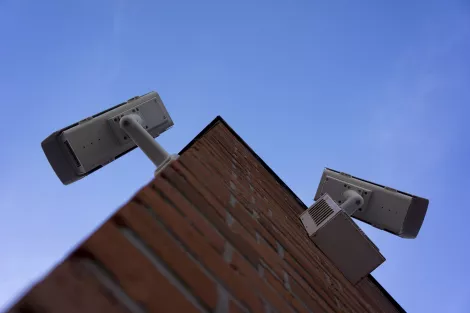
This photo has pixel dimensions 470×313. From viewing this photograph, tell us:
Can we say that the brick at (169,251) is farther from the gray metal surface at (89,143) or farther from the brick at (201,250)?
the gray metal surface at (89,143)

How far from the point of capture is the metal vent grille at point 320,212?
2824 mm

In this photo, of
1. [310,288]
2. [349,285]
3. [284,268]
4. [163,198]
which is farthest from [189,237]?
[349,285]

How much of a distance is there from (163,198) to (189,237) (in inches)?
4.9

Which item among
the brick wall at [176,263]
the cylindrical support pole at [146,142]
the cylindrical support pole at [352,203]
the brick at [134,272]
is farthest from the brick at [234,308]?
the cylindrical support pole at [352,203]

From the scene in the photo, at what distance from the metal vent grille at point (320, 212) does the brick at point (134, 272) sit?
2.25 metres

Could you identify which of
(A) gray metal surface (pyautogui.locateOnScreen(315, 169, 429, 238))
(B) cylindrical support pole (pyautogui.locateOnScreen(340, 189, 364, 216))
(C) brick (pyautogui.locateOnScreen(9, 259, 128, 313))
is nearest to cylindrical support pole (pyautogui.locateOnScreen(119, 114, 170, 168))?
(C) brick (pyautogui.locateOnScreen(9, 259, 128, 313))

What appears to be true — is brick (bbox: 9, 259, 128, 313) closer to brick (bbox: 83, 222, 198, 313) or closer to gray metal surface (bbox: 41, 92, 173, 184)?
brick (bbox: 83, 222, 198, 313)

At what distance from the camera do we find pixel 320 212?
292 cm

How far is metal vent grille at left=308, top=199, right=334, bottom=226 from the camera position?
2824 mm

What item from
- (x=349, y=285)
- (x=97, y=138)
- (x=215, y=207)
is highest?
(x=97, y=138)

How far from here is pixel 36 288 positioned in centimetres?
56

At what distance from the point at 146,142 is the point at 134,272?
1.64 m

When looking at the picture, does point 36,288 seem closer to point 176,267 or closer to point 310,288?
point 176,267

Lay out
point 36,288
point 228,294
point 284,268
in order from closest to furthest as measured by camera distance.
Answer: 1. point 36,288
2. point 228,294
3. point 284,268
